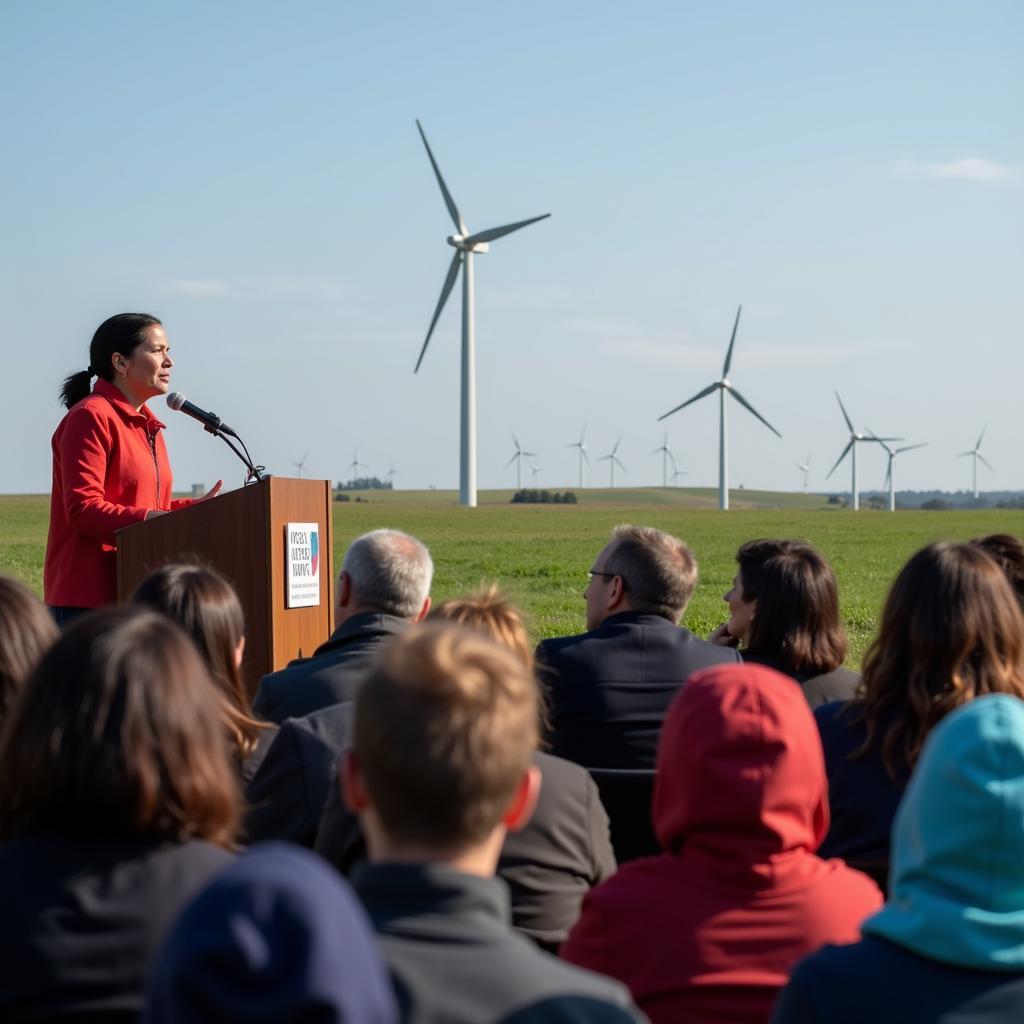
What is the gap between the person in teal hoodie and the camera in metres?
2.05

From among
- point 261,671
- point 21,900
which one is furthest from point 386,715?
point 261,671

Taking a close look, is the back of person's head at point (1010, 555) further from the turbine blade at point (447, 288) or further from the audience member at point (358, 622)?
the turbine blade at point (447, 288)

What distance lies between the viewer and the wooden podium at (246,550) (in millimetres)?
5809

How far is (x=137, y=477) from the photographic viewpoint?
6121 mm

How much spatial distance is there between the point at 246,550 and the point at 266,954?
463cm

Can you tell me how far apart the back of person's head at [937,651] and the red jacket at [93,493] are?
3382mm

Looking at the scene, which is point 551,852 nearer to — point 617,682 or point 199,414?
point 617,682

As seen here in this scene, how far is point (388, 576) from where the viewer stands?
4.59 meters

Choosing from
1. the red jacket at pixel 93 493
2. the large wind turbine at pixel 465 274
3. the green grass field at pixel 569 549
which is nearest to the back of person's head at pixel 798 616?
the green grass field at pixel 569 549

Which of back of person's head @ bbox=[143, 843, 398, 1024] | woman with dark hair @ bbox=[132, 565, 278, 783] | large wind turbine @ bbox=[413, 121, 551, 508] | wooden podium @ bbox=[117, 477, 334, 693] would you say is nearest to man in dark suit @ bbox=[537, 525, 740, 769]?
woman with dark hair @ bbox=[132, 565, 278, 783]

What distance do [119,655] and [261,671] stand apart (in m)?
3.81

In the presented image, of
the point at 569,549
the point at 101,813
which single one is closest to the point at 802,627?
the point at 101,813

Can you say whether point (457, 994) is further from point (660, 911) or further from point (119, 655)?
point (660, 911)

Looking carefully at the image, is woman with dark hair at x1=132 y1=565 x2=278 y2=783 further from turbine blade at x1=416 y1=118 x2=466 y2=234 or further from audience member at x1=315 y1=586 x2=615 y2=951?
turbine blade at x1=416 y1=118 x2=466 y2=234
